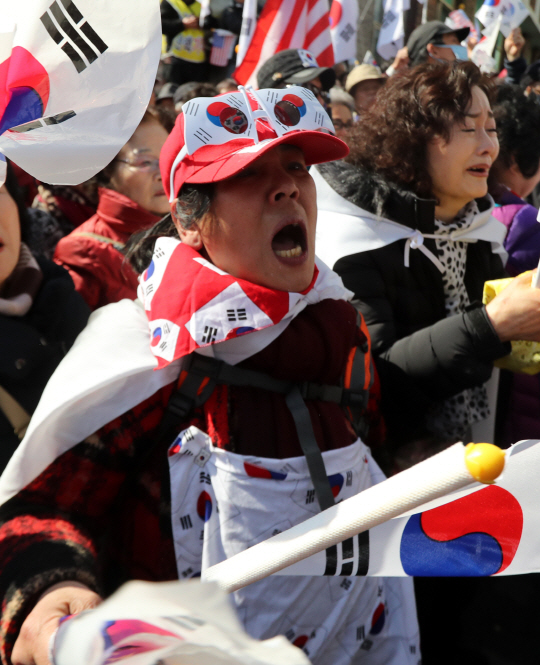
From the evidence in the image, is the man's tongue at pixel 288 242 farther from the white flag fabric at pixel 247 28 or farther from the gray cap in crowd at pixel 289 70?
the white flag fabric at pixel 247 28

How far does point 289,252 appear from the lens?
5.11 feet

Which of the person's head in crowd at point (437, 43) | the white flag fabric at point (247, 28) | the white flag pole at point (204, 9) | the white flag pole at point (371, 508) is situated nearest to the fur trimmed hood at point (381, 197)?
the white flag pole at point (371, 508)

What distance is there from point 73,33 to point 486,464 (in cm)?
105

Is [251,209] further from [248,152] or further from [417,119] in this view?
[417,119]

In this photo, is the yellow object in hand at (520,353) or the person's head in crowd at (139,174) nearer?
the yellow object in hand at (520,353)

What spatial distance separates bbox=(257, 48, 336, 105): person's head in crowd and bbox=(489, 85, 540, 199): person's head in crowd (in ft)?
3.85

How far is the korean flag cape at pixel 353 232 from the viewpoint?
2143 millimetres

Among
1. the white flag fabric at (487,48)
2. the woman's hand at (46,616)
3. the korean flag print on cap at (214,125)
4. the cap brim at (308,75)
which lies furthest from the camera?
the white flag fabric at (487,48)

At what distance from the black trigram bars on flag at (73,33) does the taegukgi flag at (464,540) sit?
3.32ft

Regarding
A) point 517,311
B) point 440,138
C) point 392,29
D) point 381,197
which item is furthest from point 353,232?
point 392,29

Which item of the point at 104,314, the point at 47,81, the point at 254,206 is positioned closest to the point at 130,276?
the point at 104,314

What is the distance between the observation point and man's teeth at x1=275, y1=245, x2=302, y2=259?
5.09 ft

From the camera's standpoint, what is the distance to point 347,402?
160cm

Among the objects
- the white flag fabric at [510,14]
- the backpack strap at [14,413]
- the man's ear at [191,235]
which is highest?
the man's ear at [191,235]
